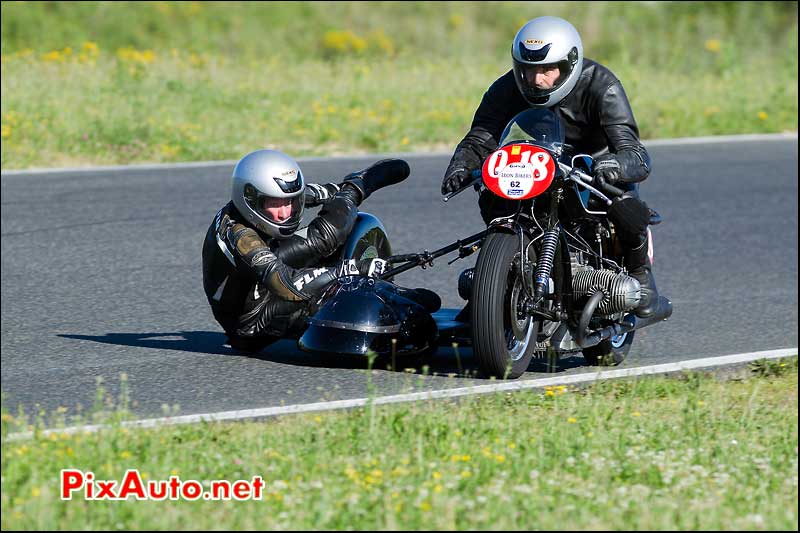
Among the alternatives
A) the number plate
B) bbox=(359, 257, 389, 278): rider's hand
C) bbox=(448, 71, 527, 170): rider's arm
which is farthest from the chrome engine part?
bbox=(359, 257, 389, 278): rider's hand

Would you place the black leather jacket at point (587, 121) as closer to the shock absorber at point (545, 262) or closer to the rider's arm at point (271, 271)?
the shock absorber at point (545, 262)

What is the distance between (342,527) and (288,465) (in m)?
0.59

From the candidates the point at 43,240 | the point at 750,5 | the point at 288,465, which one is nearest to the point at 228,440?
the point at 288,465

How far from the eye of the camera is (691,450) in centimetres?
490

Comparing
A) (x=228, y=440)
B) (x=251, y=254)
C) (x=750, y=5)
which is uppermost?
(x=750, y=5)

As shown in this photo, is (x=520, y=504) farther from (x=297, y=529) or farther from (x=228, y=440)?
(x=228, y=440)

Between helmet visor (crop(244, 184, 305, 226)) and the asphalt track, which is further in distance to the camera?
helmet visor (crop(244, 184, 305, 226))

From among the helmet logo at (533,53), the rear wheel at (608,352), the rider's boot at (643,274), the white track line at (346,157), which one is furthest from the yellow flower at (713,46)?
the helmet logo at (533,53)

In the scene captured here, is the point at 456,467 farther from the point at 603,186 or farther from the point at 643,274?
the point at 643,274

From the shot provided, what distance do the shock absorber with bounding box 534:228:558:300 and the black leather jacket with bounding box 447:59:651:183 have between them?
44 centimetres

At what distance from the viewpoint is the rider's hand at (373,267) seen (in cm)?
675

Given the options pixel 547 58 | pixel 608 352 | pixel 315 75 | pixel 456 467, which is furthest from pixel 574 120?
pixel 315 75

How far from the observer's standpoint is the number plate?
6048 millimetres

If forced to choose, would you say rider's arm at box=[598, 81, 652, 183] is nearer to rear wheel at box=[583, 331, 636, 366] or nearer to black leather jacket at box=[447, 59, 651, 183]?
black leather jacket at box=[447, 59, 651, 183]
